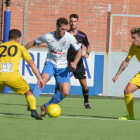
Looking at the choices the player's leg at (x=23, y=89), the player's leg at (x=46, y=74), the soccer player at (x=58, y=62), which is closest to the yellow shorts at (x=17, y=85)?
the player's leg at (x=23, y=89)

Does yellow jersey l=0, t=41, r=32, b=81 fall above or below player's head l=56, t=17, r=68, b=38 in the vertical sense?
below

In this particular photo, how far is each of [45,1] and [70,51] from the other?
3.78 metres

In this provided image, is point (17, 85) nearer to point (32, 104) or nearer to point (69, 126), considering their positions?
point (32, 104)

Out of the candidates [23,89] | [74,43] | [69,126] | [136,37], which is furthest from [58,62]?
[69,126]

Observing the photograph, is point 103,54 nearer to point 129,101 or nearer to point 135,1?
point 135,1

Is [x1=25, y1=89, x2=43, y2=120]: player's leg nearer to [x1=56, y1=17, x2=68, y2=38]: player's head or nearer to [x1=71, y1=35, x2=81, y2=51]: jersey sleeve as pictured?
[x1=56, y1=17, x2=68, y2=38]: player's head

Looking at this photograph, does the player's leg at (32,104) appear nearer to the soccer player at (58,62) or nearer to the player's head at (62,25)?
the soccer player at (58,62)

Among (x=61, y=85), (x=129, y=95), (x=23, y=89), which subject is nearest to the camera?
(x=23, y=89)

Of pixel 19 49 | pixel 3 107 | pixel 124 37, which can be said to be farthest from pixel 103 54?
pixel 19 49

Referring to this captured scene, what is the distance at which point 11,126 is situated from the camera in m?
6.05

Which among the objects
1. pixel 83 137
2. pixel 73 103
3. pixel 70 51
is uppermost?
pixel 70 51

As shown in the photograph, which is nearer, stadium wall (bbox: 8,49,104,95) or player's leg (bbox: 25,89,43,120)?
player's leg (bbox: 25,89,43,120)

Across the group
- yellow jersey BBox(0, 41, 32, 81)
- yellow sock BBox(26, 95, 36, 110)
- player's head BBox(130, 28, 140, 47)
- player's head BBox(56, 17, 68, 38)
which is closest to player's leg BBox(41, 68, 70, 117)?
player's head BBox(56, 17, 68, 38)

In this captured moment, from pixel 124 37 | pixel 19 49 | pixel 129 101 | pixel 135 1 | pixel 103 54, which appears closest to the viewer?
pixel 19 49
